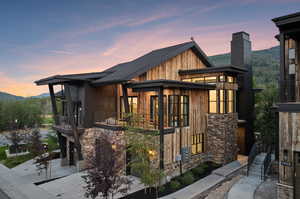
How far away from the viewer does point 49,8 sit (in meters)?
19.2

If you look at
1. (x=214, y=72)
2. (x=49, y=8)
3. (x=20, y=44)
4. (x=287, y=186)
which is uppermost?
(x=49, y=8)

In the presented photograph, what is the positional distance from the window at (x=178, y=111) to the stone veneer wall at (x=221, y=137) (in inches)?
96.2

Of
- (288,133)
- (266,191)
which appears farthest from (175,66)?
(266,191)

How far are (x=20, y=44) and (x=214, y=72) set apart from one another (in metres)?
29.1

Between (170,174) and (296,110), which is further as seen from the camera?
(170,174)

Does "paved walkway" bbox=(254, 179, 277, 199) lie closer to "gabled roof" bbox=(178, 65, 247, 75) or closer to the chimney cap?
"gabled roof" bbox=(178, 65, 247, 75)

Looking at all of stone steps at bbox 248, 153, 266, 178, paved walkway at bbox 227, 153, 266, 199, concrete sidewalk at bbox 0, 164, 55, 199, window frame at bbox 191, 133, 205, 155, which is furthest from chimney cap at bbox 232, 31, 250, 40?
concrete sidewalk at bbox 0, 164, 55, 199

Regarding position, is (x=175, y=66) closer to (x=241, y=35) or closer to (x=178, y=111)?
(x=178, y=111)

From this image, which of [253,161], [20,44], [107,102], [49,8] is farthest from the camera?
[20,44]

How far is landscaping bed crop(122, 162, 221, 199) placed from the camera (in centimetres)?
816

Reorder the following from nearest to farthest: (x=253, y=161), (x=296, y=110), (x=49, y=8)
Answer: (x=296, y=110), (x=253, y=161), (x=49, y=8)

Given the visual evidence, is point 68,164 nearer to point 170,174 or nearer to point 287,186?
point 170,174

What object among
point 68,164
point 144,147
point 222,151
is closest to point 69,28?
point 68,164

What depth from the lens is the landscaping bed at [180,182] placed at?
8.16 m
